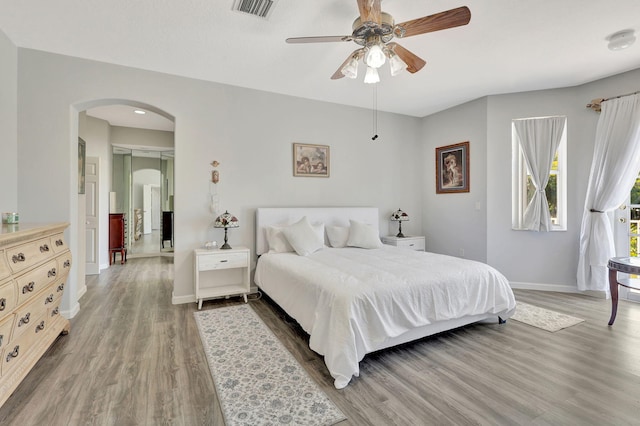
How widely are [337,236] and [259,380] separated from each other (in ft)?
7.82

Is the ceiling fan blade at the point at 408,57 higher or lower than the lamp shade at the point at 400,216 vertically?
higher

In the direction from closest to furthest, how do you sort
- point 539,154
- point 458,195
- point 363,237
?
1. point 363,237
2. point 539,154
3. point 458,195

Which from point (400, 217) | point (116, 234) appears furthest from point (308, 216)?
point (116, 234)

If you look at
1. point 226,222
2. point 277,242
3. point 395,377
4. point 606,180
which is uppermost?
point 606,180

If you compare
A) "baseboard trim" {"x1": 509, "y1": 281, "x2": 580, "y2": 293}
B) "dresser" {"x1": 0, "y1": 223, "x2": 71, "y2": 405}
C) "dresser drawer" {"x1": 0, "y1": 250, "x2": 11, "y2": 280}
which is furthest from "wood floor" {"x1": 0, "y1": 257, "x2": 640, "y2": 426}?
"baseboard trim" {"x1": 509, "y1": 281, "x2": 580, "y2": 293}

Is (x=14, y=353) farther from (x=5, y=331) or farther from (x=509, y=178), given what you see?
(x=509, y=178)

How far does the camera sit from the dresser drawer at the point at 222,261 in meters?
→ 3.46

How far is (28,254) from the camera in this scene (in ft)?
6.63

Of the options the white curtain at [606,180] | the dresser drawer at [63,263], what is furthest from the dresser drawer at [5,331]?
the white curtain at [606,180]

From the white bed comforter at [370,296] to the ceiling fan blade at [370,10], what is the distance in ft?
6.32

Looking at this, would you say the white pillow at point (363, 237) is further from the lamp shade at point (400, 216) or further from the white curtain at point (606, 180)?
the white curtain at point (606, 180)

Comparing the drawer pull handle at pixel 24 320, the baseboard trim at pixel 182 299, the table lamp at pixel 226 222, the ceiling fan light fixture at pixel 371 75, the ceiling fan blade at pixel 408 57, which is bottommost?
the baseboard trim at pixel 182 299

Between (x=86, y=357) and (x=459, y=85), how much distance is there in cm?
503

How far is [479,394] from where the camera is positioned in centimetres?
191
